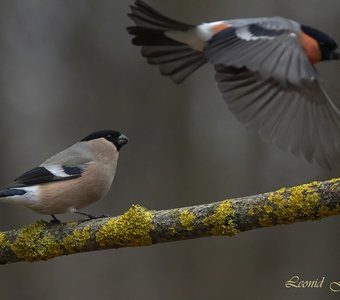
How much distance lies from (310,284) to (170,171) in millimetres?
1568

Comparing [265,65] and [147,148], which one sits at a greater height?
[265,65]

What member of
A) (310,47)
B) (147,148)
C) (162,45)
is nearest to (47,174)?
(162,45)

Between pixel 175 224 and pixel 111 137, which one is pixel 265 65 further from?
pixel 111 137

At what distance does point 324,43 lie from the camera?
374 centimetres

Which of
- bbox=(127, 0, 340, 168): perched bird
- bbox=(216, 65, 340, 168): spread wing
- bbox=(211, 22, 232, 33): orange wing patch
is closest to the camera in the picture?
bbox=(127, 0, 340, 168): perched bird

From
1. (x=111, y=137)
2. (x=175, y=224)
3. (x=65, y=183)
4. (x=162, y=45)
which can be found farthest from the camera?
(x=111, y=137)

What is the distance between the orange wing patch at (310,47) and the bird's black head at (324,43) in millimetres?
27

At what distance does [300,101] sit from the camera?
12.7 feet

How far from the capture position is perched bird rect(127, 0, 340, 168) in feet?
10.6

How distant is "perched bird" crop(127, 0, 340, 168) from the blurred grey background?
6.73ft

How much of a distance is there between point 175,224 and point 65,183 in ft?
3.02

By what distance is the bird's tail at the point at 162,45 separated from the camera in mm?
3703

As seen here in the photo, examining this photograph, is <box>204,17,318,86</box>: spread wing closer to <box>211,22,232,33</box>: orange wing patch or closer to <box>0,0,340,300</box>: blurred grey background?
<box>211,22,232,33</box>: orange wing patch

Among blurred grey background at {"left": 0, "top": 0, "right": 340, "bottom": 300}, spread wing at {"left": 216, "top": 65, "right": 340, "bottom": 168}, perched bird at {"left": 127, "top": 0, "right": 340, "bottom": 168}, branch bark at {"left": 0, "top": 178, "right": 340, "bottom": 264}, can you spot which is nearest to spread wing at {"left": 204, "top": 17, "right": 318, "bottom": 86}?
perched bird at {"left": 127, "top": 0, "right": 340, "bottom": 168}
